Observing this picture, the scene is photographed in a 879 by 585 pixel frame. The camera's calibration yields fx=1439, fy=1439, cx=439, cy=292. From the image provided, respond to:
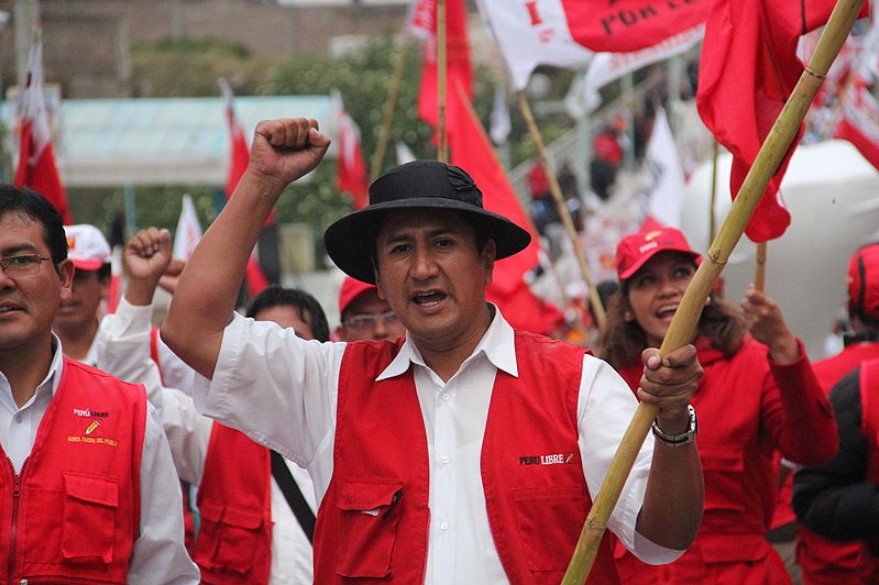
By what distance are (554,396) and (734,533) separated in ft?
5.10

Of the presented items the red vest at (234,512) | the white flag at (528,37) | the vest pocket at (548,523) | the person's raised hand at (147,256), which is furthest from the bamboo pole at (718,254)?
the white flag at (528,37)

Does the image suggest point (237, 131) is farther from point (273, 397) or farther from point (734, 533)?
point (273, 397)

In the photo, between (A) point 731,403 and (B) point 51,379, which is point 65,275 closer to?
(B) point 51,379

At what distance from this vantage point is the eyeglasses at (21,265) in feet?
11.6

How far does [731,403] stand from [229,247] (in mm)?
2006

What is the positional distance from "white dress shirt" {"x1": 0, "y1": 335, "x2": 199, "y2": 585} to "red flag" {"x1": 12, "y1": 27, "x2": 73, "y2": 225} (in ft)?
11.8

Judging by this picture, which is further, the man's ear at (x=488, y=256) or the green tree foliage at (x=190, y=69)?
the green tree foliage at (x=190, y=69)

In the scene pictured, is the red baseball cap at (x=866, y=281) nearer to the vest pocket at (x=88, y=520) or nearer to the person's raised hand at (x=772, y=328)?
the person's raised hand at (x=772, y=328)

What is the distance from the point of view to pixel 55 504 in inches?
133

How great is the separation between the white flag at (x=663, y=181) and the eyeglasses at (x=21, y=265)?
6670 millimetres

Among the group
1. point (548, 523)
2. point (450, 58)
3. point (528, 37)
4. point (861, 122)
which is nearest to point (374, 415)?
point (548, 523)

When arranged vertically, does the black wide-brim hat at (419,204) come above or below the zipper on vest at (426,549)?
above

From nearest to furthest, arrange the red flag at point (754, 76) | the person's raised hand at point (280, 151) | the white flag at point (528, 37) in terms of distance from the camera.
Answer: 1. the person's raised hand at point (280, 151)
2. the red flag at point (754, 76)
3. the white flag at point (528, 37)

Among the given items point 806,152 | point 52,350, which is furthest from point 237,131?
point 52,350
